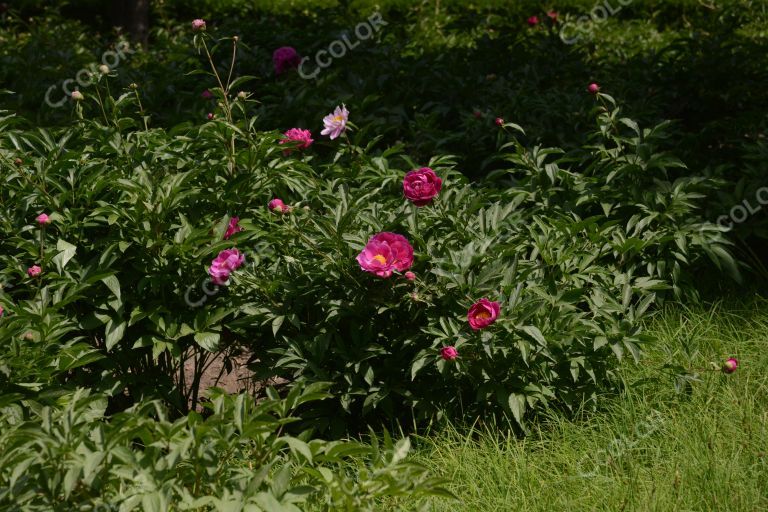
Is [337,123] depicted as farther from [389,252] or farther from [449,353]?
[449,353]

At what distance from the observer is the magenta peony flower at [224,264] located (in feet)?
9.02

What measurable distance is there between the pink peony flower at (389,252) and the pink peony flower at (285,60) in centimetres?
207

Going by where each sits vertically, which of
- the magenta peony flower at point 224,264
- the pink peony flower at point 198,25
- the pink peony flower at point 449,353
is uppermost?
the pink peony flower at point 198,25

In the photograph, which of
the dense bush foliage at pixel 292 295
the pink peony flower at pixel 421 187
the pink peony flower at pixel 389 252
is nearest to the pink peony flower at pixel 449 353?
the dense bush foliage at pixel 292 295

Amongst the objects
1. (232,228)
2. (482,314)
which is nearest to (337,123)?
(232,228)

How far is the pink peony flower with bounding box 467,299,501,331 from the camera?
101 inches

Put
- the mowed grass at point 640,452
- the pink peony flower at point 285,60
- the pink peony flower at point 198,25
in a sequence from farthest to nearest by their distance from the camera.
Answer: the pink peony flower at point 285,60
the pink peony flower at point 198,25
the mowed grass at point 640,452

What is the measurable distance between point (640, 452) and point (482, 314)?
62 centimetres

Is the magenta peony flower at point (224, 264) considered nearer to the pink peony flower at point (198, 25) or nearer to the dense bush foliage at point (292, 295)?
the dense bush foliage at point (292, 295)

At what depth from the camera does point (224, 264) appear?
2.76 metres

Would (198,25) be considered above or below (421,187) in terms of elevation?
above

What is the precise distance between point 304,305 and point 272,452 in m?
0.80

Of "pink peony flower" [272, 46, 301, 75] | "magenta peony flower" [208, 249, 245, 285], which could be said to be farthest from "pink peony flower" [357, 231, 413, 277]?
"pink peony flower" [272, 46, 301, 75]

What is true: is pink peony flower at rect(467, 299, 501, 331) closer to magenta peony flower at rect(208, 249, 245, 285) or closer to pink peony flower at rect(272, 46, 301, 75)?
magenta peony flower at rect(208, 249, 245, 285)
